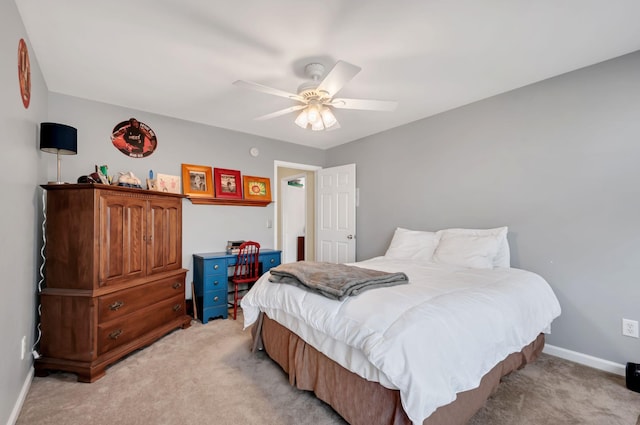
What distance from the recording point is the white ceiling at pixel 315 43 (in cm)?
169

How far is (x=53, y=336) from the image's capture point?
7.08 ft

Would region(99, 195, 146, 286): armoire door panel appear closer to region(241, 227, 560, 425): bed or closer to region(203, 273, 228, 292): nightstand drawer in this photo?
region(203, 273, 228, 292): nightstand drawer

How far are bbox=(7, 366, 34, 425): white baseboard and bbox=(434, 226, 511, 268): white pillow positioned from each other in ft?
10.5

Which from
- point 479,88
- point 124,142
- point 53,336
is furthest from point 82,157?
point 479,88

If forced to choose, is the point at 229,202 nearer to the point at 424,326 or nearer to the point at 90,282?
the point at 90,282

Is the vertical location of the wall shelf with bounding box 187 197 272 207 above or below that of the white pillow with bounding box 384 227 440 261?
above

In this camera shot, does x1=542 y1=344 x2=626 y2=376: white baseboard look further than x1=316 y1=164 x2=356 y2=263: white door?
No

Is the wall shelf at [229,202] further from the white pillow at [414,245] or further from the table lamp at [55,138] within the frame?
the white pillow at [414,245]

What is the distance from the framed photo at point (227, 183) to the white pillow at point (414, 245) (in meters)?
2.21

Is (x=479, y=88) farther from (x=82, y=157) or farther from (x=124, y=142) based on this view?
(x=82, y=157)

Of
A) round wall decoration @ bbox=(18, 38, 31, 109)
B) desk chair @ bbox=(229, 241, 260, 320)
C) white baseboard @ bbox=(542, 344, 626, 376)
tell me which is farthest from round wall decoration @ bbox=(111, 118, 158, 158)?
white baseboard @ bbox=(542, 344, 626, 376)

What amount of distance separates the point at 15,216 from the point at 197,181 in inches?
77.9

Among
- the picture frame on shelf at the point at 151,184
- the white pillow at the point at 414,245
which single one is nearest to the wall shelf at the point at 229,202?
the picture frame on shelf at the point at 151,184

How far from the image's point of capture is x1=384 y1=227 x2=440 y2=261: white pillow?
301 centimetres
